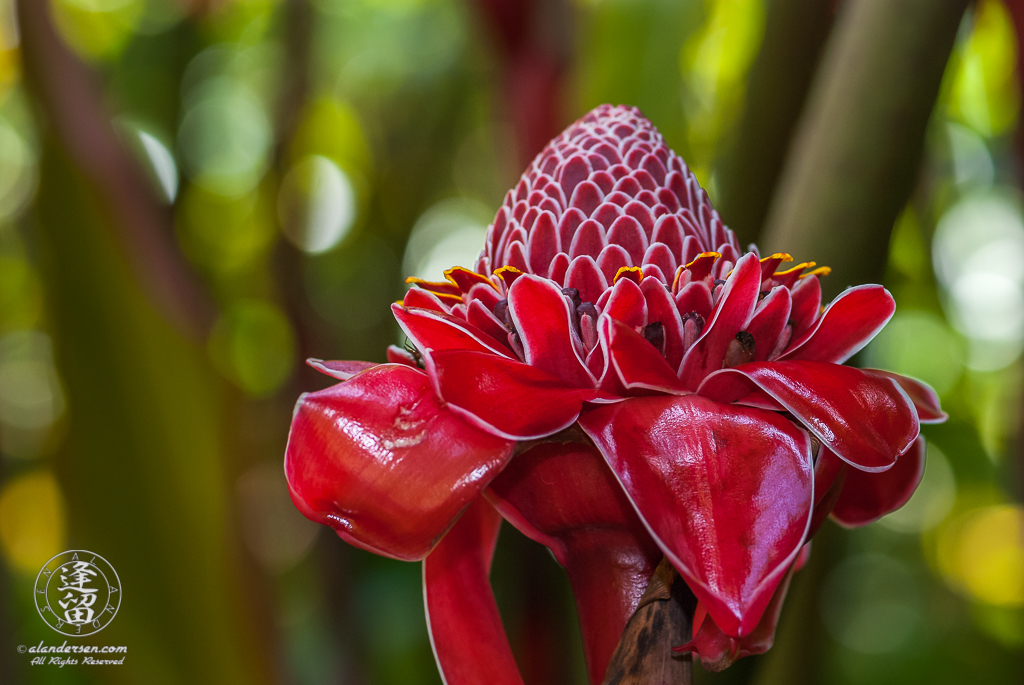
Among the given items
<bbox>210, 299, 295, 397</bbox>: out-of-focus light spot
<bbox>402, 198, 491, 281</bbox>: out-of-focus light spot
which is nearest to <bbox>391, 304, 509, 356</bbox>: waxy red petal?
<bbox>402, 198, 491, 281</bbox>: out-of-focus light spot

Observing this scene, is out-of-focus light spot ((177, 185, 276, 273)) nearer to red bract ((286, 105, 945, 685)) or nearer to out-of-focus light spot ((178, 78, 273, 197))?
out-of-focus light spot ((178, 78, 273, 197))

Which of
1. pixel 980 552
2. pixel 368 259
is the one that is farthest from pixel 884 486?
pixel 980 552

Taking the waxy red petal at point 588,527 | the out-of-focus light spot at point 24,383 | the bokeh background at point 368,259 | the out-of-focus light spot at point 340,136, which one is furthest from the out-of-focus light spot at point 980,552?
the out-of-focus light spot at point 24,383

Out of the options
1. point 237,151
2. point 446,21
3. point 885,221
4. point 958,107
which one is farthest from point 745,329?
point 446,21

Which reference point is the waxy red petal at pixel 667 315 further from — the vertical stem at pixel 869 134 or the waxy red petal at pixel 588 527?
the vertical stem at pixel 869 134

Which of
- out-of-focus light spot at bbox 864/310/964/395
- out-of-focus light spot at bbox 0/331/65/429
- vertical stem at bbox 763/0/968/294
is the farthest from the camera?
out-of-focus light spot at bbox 864/310/964/395
